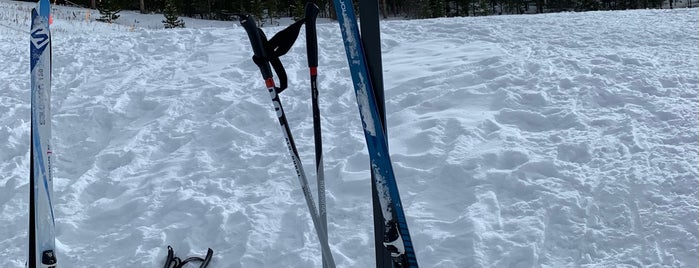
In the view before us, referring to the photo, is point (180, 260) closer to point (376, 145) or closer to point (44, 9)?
point (44, 9)

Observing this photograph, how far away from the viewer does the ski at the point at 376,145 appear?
6.88 feet

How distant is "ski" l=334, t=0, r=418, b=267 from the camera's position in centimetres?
210

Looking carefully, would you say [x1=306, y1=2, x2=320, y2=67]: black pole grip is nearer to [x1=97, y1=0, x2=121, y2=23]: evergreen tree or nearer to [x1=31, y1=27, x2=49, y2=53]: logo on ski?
[x1=31, y1=27, x2=49, y2=53]: logo on ski

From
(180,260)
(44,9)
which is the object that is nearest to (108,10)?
(180,260)

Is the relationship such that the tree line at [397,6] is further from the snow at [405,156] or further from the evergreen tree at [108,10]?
the snow at [405,156]

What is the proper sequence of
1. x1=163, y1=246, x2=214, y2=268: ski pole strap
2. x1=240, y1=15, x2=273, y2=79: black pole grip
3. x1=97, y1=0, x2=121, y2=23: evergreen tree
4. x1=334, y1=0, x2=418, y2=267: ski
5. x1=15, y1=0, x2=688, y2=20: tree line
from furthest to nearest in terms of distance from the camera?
x1=15, y1=0, x2=688, y2=20: tree line, x1=97, y1=0, x2=121, y2=23: evergreen tree, x1=163, y1=246, x2=214, y2=268: ski pole strap, x1=240, y1=15, x2=273, y2=79: black pole grip, x1=334, y1=0, x2=418, y2=267: ski

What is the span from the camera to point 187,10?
126 feet

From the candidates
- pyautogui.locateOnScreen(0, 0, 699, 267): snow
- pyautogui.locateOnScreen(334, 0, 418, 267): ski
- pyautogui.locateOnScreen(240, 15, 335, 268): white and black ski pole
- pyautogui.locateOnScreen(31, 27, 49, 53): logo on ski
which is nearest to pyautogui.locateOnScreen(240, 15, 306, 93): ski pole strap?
pyautogui.locateOnScreen(240, 15, 335, 268): white and black ski pole

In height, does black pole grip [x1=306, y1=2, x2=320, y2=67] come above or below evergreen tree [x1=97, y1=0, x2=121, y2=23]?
below

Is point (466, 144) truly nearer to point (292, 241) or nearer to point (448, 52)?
point (292, 241)

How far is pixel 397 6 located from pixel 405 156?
4090 cm

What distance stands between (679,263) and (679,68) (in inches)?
138

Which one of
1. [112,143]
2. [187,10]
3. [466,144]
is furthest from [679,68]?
[187,10]

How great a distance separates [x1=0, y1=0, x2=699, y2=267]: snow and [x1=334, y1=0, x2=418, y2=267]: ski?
1.05 meters
